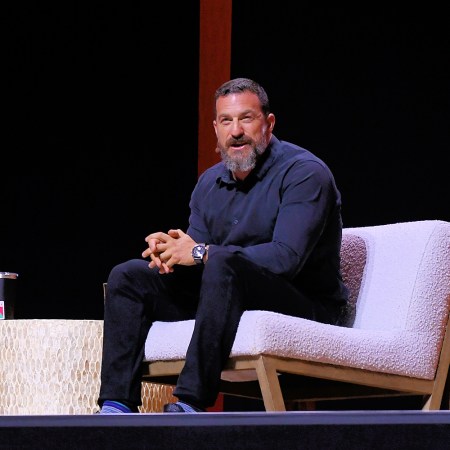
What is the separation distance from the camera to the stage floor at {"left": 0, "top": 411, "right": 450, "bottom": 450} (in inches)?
30.6

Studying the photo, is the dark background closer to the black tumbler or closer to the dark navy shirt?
the black tumbler

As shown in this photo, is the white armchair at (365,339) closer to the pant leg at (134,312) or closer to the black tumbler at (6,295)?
the pant leg at (134,312)

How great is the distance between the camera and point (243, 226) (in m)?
2.47

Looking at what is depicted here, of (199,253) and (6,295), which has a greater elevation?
(199,253)

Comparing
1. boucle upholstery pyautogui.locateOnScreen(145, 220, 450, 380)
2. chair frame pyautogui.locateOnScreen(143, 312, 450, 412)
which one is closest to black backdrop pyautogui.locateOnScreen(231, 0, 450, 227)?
boucle upholstery pyautogui.locateOnScreen(145, 220, 450, 380)

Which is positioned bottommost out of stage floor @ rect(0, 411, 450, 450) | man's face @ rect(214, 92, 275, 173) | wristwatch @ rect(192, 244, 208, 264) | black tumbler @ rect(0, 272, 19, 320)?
black tumbler @ rect(0, 272, 19, 320)

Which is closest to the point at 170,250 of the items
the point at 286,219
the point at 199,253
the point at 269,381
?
the point at 199,253

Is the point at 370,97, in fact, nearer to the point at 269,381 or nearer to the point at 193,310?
the point at 193,310

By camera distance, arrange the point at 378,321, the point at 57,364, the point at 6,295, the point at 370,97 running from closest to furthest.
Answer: the point at 378,321, the point at 57,364, the point at 6,295, the point at 370,97

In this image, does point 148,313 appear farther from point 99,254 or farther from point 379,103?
point 99,254

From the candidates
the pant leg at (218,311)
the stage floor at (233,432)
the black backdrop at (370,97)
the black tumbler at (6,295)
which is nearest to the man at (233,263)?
the pant leg at (218,311)

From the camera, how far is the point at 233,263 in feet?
7.23

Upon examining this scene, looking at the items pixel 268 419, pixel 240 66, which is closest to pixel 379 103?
pixel 240 66

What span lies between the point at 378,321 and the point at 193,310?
19.5 inches
